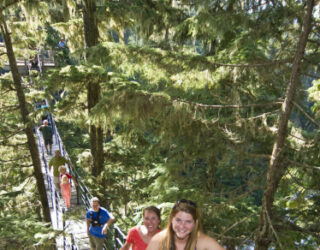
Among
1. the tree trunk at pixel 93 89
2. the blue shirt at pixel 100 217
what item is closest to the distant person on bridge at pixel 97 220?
the blue shirt at pixel 100 217

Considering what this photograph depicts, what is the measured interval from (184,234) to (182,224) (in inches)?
2.4

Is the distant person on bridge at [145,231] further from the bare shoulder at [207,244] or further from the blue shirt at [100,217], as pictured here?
the blue shirt at [100,217]

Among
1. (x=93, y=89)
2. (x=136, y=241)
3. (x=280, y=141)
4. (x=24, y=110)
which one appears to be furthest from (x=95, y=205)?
(x=24, y=110)

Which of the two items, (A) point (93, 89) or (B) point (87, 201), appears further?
(A) point (93, 89)

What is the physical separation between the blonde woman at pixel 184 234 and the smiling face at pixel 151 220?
68 centimetres

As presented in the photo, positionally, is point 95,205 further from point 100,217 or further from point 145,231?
point 145,231

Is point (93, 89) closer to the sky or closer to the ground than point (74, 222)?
closer to the sky

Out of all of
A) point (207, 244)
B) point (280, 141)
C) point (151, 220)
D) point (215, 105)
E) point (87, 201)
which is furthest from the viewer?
point (87, 201)

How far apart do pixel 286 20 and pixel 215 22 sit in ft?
3.23

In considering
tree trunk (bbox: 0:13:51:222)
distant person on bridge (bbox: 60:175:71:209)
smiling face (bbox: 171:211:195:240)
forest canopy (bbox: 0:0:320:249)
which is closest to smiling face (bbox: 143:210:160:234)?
smiling face (bbox: 171:211:195:240)

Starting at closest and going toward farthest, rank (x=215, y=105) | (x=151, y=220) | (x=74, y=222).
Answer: (x=151, y=220) → (x=215, y=105) → (x=74, y=222)

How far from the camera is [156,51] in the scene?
4824mm

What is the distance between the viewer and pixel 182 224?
76.5 inches

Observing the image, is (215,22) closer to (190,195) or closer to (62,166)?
(190,195)
